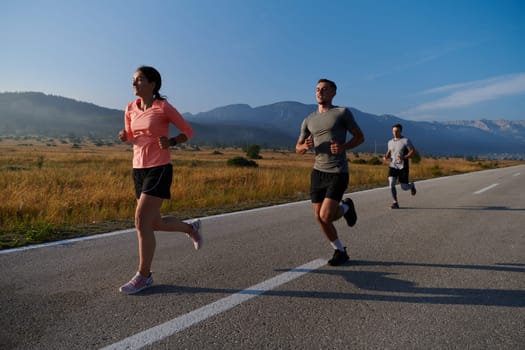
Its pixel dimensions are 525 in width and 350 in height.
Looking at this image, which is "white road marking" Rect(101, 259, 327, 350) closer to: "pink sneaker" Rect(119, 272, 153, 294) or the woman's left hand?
"pink sneaker" Rect(119, 272, 153, 294)

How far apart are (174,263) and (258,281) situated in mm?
1133

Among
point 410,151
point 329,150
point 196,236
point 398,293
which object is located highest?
point 410,151

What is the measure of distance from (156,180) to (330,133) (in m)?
1.93

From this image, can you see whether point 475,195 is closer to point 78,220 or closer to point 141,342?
point 78,220

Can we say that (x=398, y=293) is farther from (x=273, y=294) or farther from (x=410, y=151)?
(x=410, y=151)

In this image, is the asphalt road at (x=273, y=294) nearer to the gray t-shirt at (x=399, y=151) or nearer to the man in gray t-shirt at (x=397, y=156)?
the man in gray t-shirt at (x=397, y=156)

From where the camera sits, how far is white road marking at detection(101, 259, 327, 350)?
8.13 ft

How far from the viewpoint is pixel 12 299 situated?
3.20 metres

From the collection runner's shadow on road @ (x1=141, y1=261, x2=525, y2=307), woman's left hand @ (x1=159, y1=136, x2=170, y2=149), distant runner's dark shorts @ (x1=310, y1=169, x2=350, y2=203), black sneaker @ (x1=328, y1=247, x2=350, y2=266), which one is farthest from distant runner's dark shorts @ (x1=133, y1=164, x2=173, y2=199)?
black sneaker @ (x1=328, y1=247, x2=350, y2=266)

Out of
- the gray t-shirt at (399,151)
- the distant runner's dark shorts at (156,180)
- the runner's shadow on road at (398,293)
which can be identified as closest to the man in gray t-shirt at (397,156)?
the gray t-shirt at (399,151)

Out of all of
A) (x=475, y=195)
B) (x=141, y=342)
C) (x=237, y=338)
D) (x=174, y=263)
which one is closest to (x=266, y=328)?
(x=237, y=338)

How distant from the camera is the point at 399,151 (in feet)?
29.9

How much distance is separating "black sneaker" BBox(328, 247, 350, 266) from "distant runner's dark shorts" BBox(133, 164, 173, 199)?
6.58ft

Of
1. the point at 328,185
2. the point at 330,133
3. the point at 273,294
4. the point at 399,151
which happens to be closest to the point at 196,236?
the point at 273,294
